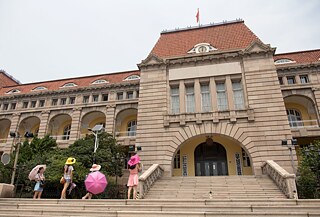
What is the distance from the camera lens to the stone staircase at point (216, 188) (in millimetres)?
11986

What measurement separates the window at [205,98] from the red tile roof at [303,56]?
37.5 feet

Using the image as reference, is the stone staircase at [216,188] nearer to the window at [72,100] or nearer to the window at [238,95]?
the window at [238,95]

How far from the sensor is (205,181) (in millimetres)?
14898

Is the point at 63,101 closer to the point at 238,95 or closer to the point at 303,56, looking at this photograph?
the point at 238,95

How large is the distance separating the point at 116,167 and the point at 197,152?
8091 mm

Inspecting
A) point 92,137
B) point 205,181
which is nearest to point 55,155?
point 92,137

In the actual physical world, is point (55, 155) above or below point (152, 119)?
below

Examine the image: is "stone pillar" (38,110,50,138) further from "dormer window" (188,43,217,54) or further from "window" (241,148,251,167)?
"window" (241,148,251,167)

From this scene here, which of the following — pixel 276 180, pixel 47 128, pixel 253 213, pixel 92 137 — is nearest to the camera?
pixel 253 213

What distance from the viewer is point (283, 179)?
11945 millimetres

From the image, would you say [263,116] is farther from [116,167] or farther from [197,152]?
[116,167]

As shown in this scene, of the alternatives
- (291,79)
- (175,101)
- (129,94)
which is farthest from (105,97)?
(291,79)

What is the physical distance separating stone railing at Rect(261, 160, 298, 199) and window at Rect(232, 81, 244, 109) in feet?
18.2

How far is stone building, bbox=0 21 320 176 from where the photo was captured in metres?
18.1
